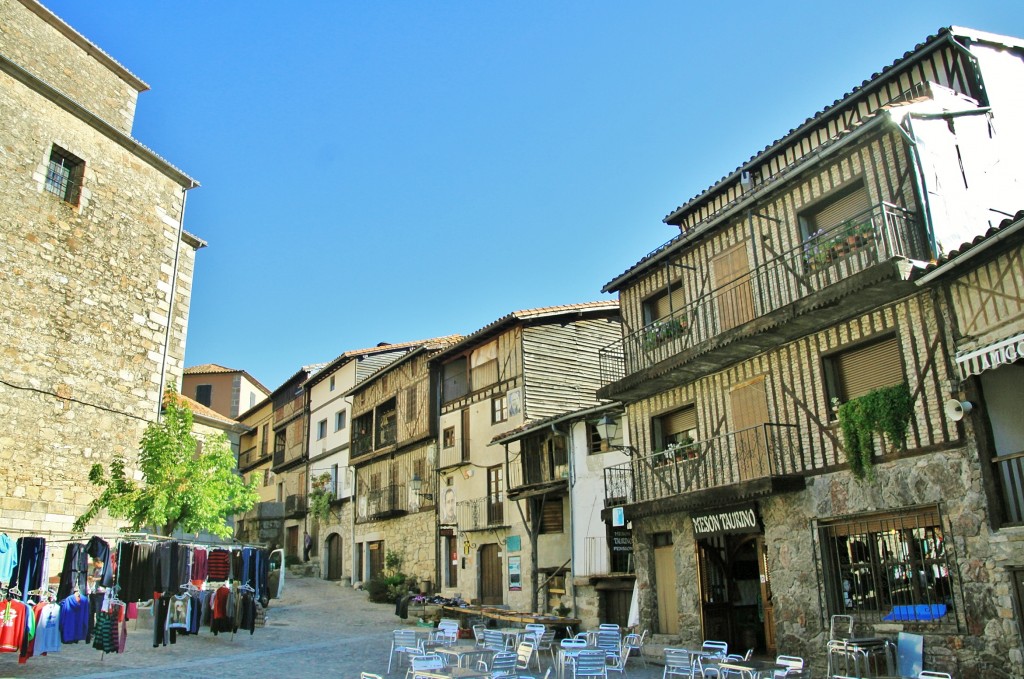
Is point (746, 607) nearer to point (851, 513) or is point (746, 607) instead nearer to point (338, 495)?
point (851, 513)

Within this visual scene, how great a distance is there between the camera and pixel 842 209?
12648mm

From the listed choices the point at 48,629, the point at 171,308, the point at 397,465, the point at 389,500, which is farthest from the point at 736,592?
the point at 397,465

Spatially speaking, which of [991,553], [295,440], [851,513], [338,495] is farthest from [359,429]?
[991,553]

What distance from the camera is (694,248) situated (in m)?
15.7

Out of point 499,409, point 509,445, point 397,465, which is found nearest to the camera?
point 509,445

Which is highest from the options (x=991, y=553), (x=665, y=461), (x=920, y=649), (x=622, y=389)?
(x=622, y=389)

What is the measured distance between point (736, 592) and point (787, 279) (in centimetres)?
637

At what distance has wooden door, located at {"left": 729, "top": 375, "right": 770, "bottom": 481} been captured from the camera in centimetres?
1320

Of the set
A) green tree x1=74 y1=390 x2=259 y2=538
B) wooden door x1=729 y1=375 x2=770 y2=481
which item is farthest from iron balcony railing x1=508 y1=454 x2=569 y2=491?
green tree x1=74 y1=390 x2=259 y2=538

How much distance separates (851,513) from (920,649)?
210cm

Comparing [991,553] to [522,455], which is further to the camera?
[522,455]

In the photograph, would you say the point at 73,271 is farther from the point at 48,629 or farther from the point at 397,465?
the point at 397,465

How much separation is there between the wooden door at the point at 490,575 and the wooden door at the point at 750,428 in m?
11.3

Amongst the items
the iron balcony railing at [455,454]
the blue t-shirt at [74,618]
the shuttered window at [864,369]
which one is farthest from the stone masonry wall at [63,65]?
the shuttered window at [864,369]
